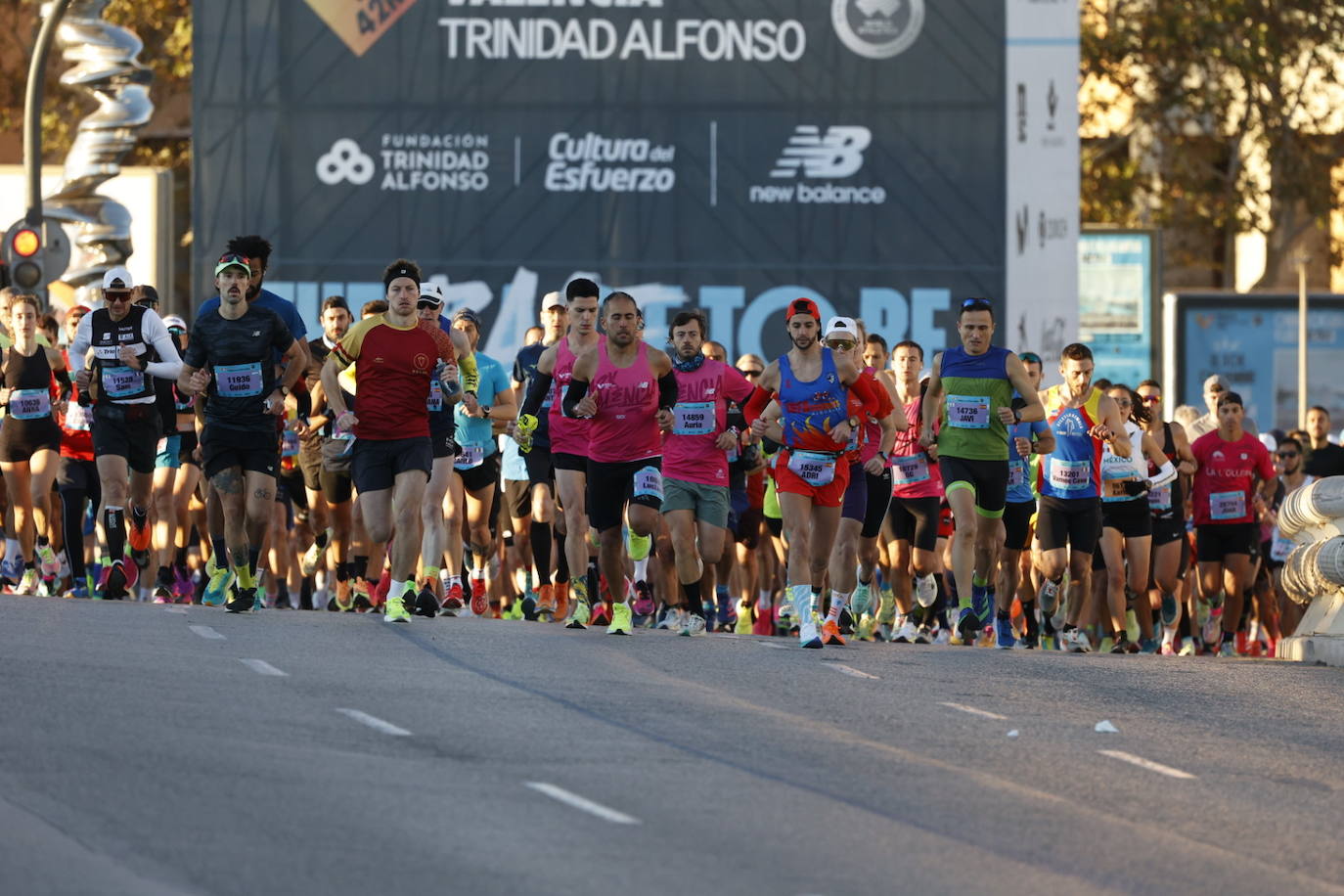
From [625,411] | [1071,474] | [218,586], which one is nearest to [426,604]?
[218,586]

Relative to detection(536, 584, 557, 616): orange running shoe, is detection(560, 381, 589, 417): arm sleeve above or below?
above

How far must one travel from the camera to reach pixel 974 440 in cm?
1580

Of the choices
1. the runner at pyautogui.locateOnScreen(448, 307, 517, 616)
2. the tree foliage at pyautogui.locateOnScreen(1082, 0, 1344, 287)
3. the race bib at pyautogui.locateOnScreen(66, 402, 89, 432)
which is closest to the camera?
the runner at pyautogui.locateOnScreen(448, 307, 517, 616)

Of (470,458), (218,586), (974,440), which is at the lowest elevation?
(218,586)

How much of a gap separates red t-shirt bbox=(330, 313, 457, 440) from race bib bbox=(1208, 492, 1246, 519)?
8.29 metres

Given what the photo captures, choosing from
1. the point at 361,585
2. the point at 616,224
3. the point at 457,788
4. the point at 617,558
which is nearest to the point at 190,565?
the point at 361,585

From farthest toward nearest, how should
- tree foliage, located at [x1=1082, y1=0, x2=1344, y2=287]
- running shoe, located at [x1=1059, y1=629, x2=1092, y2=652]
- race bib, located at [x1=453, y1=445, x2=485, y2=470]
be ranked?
tree foliage, located at [x1=1082, y1=0, x2=1344, y2=287], running shoe, located at [x1=1059, y1=629, x2=1092, y2=652], race bib, located at [x1=453, y1=445, x2=485, y2=470]

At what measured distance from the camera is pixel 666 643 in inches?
555

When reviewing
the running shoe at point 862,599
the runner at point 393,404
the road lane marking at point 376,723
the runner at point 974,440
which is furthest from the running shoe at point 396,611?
the running shoe at point 862,599

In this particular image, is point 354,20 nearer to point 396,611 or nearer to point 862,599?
point 862,599

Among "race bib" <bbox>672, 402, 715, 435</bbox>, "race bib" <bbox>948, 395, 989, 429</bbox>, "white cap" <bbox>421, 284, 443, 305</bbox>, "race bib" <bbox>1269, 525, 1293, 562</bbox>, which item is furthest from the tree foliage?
"race bib" <bbox>672, 402, 715, 435</bbox>

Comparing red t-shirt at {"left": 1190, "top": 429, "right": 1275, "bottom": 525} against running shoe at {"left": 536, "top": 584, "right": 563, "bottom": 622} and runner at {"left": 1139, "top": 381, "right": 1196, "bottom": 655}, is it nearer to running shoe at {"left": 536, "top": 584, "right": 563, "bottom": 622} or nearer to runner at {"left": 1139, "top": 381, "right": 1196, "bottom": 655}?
runner at {"left": 1139, "top": 381, "right": 1196, "bottom": 655}

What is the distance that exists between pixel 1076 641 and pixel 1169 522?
2.31 meters

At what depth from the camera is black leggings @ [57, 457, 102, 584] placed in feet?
56.7
